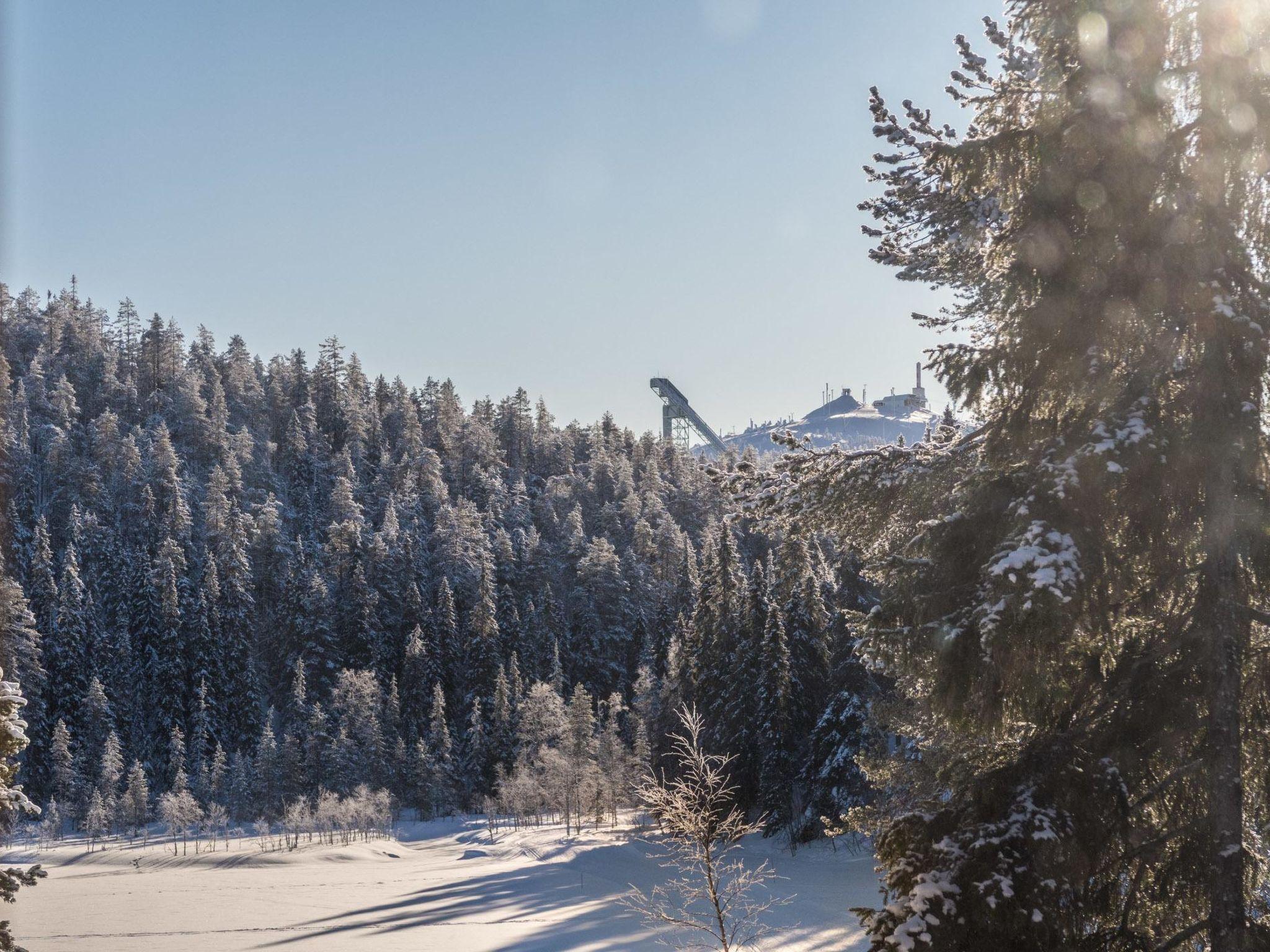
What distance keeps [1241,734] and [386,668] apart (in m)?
101

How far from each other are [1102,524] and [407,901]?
39895 mm

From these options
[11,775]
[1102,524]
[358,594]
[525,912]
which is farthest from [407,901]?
[358,594]

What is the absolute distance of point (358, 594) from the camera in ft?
339

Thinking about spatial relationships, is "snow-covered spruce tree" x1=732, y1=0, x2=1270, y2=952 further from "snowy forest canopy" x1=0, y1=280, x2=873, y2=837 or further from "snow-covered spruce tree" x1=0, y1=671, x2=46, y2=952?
"snowy forest canopy" x1=0, y1=280, x2=873, y2=837

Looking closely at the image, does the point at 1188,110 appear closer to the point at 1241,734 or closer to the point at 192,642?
the point at 1241,734

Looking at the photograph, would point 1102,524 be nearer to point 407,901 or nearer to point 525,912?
point 525,912

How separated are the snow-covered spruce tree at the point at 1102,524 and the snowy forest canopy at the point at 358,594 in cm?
2713

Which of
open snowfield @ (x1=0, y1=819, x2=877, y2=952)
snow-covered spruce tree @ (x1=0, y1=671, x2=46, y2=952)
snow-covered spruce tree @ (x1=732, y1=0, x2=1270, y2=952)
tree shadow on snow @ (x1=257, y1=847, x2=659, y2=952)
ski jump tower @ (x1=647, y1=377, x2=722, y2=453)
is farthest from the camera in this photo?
ski jump tower @ (x1=647, y1=377, x2=722, y2=453)

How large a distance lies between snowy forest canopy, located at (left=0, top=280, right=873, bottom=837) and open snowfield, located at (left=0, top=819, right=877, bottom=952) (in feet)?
19.0

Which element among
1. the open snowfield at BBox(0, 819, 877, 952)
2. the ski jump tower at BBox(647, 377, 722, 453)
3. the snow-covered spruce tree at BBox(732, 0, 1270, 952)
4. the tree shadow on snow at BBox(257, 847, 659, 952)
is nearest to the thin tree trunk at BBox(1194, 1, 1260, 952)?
the snow-covered spruce tree at BBox(732, 0, 1270, 952)

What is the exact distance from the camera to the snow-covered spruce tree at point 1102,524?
19.1ft

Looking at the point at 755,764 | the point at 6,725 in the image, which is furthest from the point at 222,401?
the point at 6,725

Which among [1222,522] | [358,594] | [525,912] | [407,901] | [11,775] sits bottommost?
[407,901]

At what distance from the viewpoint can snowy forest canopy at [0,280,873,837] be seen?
49500mm
